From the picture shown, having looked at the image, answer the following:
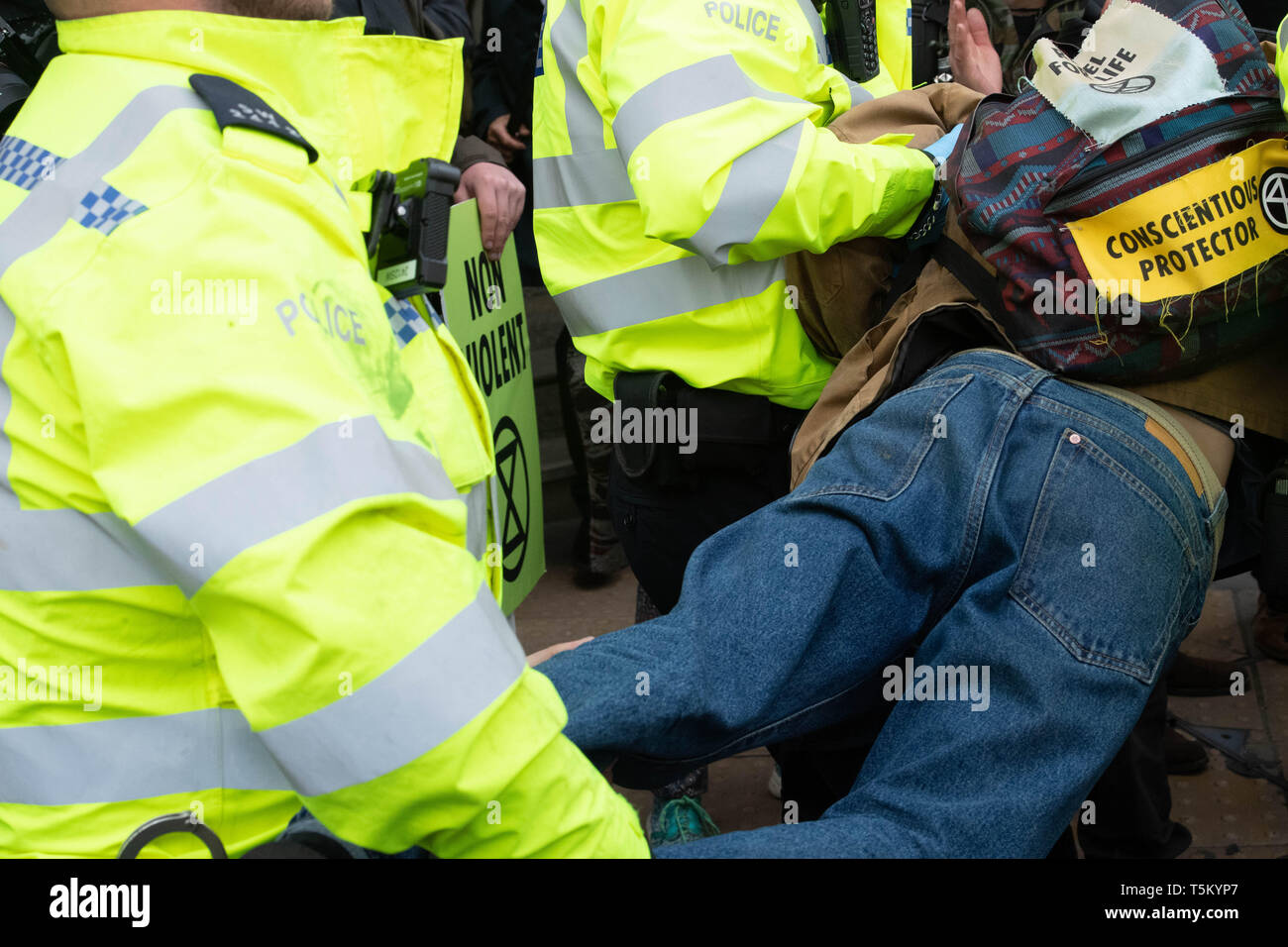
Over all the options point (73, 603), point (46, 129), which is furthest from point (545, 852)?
point (46, 129)

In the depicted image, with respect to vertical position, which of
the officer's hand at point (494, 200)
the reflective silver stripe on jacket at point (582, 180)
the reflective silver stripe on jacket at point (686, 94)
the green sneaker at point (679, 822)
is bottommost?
the green sneaker at point (679, 822)

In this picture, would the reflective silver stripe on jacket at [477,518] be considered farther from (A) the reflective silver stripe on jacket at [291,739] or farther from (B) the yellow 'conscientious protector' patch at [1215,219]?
(B) the yellow 'conscientious protector' patch at [1215,219]

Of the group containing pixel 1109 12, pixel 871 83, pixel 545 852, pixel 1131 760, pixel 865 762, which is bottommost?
pixel 1131 760

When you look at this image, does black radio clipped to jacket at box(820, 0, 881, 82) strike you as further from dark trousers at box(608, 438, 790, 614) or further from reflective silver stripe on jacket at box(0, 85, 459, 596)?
reflective silver stripe on jacket at box(0, 85, 459, 596)

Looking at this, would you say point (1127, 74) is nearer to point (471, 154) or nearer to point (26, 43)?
point (471, 154)

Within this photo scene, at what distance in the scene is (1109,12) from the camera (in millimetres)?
A: 1841

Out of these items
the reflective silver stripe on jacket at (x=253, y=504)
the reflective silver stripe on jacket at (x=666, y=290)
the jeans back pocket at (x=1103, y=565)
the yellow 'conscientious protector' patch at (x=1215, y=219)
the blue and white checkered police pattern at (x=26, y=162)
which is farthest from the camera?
the reflective silver stripe on jacket at (x=666, y=290)

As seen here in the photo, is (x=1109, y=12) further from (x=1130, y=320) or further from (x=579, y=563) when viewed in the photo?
(x=579, y=563)

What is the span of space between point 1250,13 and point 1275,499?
8.04ft

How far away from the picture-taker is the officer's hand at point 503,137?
378 centimetres

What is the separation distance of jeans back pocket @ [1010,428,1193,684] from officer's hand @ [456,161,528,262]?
1.24 metres

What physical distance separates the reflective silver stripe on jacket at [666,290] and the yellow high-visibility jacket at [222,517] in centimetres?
98

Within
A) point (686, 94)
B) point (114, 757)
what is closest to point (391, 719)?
point (114, 757)

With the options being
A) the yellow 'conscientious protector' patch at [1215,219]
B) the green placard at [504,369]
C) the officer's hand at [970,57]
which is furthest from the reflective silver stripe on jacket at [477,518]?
the officer's hand at [970,57]
